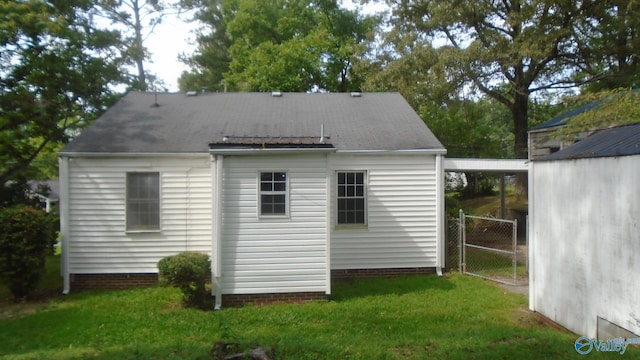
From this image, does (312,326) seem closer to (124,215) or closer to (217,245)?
(217,245)

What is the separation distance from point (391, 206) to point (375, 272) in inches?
65.5

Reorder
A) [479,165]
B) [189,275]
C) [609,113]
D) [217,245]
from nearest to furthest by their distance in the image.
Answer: [189,275], [217,245], [609,113], [479,165]

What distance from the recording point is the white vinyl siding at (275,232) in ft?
27.8

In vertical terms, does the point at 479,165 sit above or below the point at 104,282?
above

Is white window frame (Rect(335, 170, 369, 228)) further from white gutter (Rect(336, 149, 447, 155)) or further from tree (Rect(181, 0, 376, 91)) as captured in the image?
tree (Rect(181, 0, 376, 91))

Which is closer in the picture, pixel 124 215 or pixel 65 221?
pixel 65 221

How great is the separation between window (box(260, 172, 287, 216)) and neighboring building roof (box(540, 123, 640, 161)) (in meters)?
4.66

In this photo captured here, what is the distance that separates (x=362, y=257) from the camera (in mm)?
10789

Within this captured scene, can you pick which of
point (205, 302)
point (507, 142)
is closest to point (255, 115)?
point (205, 302)

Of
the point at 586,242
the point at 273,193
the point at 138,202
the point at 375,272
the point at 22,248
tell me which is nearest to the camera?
the point at 586,242

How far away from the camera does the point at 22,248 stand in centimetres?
901

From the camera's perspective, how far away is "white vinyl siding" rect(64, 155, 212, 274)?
10102mm

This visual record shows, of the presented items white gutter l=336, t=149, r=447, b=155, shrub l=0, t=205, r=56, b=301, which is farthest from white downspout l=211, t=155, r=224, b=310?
shrub l=0, t=205, r=56, b=301

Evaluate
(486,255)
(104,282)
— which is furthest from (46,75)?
(486,255)
